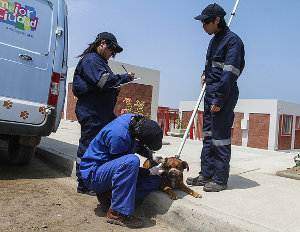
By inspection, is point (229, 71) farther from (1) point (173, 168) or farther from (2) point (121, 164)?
Answer: (2) point (121, 164)

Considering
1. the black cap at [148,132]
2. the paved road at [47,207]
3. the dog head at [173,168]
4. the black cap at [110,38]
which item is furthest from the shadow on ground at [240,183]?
the black cap at [110,38]

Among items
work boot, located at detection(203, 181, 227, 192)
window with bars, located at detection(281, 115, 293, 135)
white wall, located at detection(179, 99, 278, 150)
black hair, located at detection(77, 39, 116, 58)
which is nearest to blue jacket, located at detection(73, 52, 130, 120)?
black hair, located at detection(77, 39, 116, 58)

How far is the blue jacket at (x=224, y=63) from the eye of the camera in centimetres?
422

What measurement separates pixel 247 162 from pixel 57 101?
340 centimetres

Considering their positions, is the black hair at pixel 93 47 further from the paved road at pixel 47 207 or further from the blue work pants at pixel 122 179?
the paved road at pixel 47 207

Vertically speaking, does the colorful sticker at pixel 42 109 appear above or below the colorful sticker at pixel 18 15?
below

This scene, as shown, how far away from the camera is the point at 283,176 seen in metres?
5.75

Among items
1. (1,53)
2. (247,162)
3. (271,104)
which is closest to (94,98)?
(1,53)

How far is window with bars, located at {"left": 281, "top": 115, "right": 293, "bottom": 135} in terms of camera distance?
Result: 2755cm

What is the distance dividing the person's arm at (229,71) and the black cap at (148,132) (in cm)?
76

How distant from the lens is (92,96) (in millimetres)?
4684

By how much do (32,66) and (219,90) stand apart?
2298 millimetres

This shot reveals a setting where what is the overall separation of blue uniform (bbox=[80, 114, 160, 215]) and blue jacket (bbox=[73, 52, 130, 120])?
677mm

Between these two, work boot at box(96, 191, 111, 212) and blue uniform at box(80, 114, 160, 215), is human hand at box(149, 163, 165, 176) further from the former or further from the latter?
work boot at box(96, 191, 111, 212)
